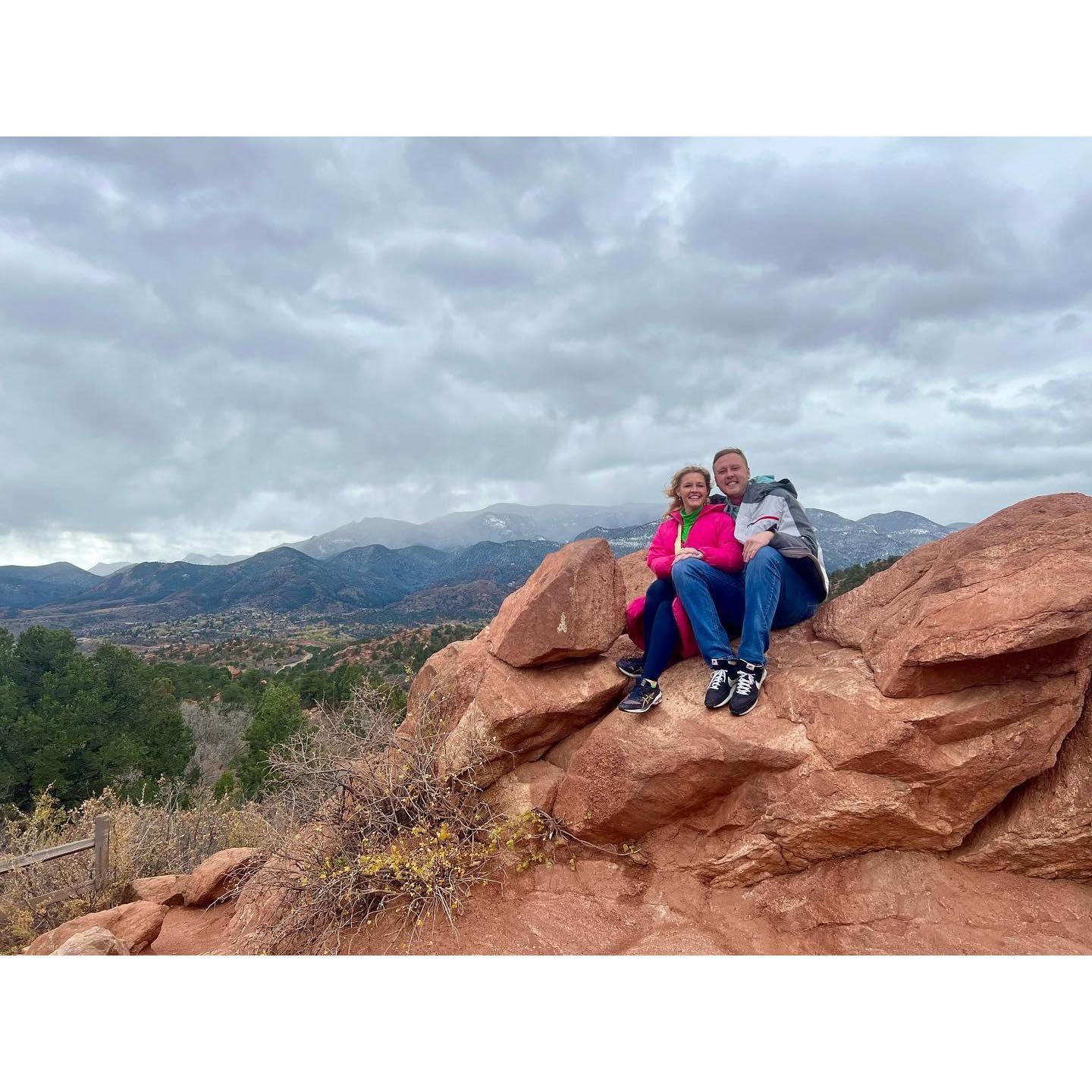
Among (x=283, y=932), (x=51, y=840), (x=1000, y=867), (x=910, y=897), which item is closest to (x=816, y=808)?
(x=910, y=897)

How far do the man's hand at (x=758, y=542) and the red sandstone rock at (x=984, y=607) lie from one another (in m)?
1.22

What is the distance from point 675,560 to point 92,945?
670cm

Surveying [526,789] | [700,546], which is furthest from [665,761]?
[700,546]

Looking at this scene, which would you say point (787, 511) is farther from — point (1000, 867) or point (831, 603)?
point (1000, 867)

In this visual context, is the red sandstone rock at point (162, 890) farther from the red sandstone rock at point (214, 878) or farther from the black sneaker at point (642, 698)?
the black sneaker at point (642, 698)

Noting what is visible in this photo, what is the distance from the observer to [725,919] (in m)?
4.64

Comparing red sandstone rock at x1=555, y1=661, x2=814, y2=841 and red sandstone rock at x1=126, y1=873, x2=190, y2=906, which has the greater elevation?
red sandstone rock at x1=555, y1=661, x2=814, y2=841

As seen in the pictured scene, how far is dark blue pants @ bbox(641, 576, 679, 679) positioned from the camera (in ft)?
17.8

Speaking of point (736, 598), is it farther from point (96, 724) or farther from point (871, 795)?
point (96, 724)

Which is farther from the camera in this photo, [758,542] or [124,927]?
[124,927]

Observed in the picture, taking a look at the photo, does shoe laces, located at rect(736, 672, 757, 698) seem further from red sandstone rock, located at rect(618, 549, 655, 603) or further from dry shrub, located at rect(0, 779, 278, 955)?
dry shrub, located at rect(0, 779, 278, 955)

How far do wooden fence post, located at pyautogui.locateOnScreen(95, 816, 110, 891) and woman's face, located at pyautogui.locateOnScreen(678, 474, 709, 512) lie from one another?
1133 centimetres

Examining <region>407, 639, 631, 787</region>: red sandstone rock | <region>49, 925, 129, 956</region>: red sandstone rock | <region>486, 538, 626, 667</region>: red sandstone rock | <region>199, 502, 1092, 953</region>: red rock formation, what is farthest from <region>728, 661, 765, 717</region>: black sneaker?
<region>49, 925, 129, 956</region>: red sandstone rock

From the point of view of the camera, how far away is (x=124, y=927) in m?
7.39
